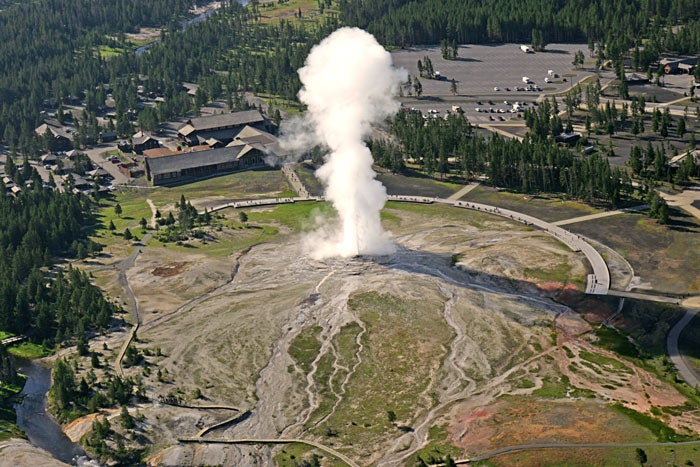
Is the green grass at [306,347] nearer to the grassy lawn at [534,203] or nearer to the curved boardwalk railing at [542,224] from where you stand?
the curved boardwalk railing at [542,224]

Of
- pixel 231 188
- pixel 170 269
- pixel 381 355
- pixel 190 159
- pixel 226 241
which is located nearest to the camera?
pixel 381 355

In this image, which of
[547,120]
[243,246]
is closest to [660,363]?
[243,246]

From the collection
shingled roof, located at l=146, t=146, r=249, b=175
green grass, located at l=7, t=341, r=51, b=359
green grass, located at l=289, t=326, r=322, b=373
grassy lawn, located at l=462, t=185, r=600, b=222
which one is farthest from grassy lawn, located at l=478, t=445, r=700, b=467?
shingled roof, located at l=146, t=146, r=249, b=175

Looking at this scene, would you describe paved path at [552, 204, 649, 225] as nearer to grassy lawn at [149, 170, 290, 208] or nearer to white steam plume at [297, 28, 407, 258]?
white steam plume at [297, 28, 407, 258]

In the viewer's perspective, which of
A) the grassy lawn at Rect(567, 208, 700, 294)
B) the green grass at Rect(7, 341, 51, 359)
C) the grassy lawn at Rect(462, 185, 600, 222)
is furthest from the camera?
the grassy lawn at Rect(462, 185, 600, 222)

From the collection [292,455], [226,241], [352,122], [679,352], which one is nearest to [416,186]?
[352,122]

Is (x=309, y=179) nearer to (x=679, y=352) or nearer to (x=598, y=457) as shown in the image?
(x=679, y=352)

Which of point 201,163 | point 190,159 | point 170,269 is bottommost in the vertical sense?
point 170,269
